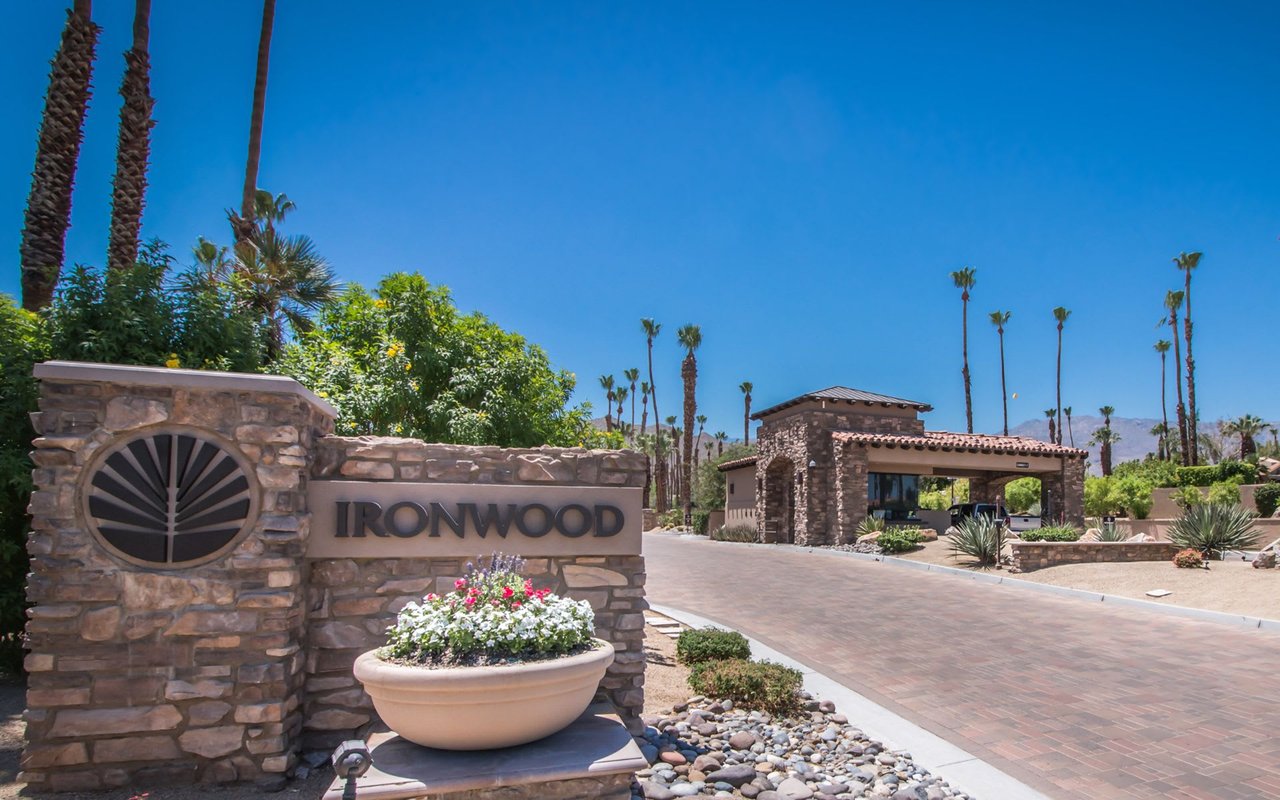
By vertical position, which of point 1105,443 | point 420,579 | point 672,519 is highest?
point 1105,443

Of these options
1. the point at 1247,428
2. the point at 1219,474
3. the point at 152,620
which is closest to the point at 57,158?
Result: the point at 152,620

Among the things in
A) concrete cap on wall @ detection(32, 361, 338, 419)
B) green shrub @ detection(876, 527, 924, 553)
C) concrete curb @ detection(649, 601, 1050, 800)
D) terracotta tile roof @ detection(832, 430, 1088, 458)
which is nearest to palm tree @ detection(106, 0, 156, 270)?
concrete cap on wall @ detection(32, 361, 338, 419)

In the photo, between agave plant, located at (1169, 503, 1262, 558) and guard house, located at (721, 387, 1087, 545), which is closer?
agave plant, located at (1169, 503, 1262, 558)

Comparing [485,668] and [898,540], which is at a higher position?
[485,668]

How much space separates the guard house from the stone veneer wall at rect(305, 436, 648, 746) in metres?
21.5

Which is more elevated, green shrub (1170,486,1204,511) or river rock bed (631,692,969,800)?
green shrub (1170,486,1204,511)

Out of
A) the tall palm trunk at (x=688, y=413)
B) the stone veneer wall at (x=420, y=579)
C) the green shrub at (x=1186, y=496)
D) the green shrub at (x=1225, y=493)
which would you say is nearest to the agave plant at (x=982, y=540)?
the stone veneer wall at (x=420, y=579)

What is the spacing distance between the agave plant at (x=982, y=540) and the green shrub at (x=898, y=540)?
9.43 ft

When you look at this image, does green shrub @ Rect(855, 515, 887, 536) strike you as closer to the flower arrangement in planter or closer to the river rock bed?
the river rock bed

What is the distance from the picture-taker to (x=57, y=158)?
382 inches

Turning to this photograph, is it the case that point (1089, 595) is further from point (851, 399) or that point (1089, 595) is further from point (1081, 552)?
point (851, 399)

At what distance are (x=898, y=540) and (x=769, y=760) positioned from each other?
1776 cm

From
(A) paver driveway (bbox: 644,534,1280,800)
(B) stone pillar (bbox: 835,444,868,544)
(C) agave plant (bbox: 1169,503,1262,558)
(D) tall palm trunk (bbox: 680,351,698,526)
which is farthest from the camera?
(D) tall palm trunk (bbox: 680,351,698,526)

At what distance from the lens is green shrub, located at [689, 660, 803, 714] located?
632cm
